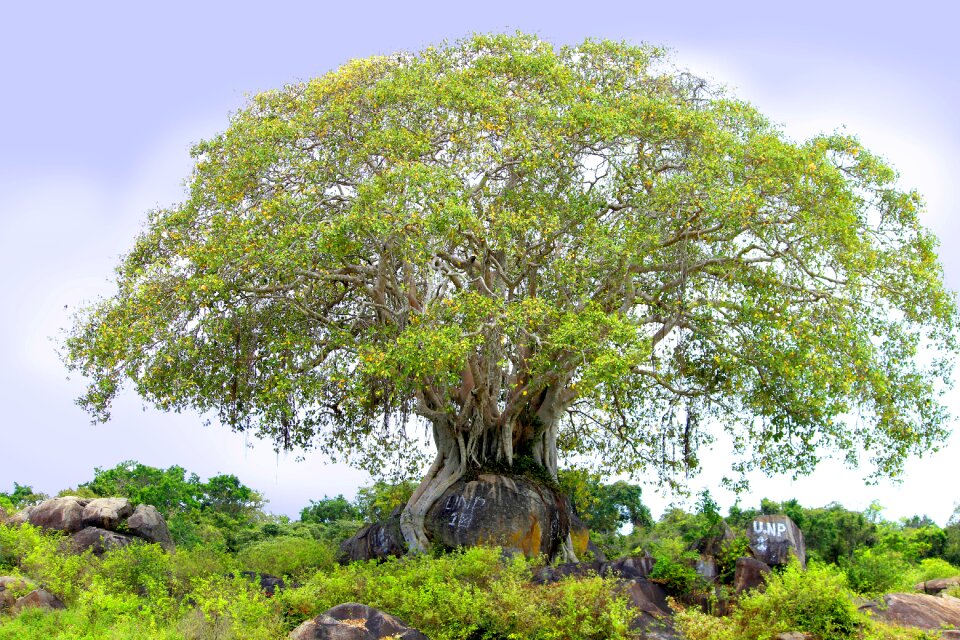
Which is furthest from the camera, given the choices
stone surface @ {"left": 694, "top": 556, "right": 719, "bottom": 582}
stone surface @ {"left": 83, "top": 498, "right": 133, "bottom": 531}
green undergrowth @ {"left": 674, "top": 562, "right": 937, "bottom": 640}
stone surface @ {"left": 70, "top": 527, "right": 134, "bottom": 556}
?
stone surface @ {"left": 83, "top": 498, "right": 133, "bottom": 531}

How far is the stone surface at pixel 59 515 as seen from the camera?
17.8 m

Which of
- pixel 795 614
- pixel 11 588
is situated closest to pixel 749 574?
pixel 795 614

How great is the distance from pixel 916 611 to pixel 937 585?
6.84 metres

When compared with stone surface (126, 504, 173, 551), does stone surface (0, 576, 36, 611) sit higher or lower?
lower

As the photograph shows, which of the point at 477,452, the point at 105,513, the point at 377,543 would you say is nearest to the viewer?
the point at 377,543

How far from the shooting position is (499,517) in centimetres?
1627

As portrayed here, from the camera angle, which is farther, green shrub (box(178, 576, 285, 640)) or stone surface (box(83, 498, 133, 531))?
stone surface (box(83, 498, 133, 531))

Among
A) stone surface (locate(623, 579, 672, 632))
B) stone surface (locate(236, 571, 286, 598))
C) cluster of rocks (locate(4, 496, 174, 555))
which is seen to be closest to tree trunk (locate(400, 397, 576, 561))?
stone surface (locate(236, 571, 286, 598))

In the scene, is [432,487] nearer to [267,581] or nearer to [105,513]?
[267,581]

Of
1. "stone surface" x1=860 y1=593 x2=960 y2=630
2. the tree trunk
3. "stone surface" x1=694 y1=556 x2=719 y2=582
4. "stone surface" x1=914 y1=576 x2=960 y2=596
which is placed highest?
the tree trunk

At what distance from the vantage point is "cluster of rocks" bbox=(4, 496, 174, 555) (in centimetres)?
1759

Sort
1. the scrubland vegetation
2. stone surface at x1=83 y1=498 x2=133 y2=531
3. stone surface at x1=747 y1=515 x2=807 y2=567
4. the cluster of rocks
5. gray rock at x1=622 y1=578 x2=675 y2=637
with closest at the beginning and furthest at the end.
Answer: the scrubland vegetation < gray rock at x1=622 y1=578 x2=675 y2=637 < stone surface at x1=747 y1=515 x2=807 y2=567 < the cluster of rocks < stone surface at x1=83 y1=498 x2=133 y2=531

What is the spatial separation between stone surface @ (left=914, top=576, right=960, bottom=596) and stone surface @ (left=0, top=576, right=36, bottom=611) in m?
16.2

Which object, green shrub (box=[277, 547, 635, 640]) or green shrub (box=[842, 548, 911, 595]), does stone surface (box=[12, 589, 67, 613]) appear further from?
green shrub (box=[842, 548, 911, 595])
